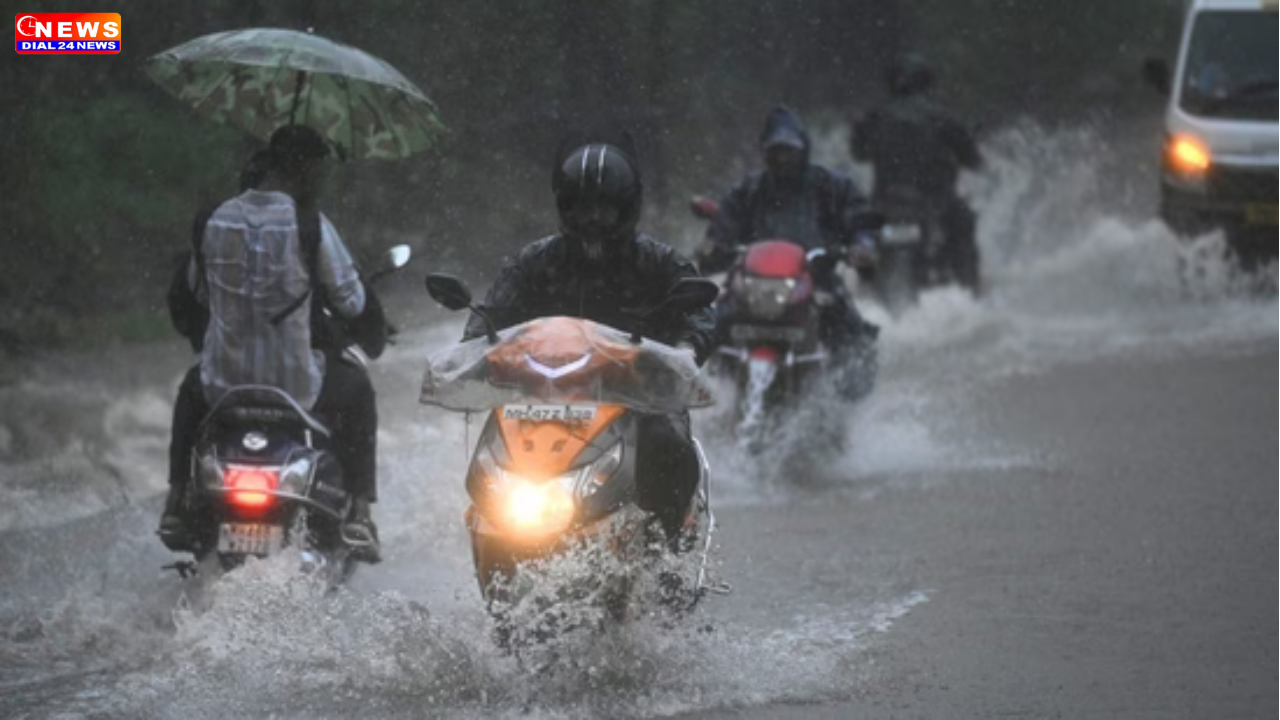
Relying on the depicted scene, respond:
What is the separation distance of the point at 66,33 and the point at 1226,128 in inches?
349

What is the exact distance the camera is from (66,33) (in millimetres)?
13797

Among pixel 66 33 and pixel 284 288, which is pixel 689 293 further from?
pixel 66 33

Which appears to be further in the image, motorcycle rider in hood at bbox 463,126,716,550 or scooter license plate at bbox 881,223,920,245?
scooter license plate at bbox 881,223,920,245

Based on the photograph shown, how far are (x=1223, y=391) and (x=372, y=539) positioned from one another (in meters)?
7.29

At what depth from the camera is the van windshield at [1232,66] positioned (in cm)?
1933

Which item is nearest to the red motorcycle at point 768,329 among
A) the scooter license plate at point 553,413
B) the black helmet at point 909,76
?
the scooter license plate at point 553,413

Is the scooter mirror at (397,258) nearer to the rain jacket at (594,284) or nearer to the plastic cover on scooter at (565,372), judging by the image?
the rain jacket at (594,284)

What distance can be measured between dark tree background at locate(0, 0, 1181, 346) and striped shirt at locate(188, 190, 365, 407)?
18.0 feet

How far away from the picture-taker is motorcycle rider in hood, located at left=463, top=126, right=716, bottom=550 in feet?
25.1

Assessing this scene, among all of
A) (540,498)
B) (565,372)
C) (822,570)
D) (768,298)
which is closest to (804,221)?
(768,298)

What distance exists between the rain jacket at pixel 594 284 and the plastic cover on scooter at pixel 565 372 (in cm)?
63

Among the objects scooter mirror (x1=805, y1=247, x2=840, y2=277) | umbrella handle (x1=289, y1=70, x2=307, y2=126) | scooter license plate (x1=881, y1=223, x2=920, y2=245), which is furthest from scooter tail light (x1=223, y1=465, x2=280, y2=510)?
scooter license plate (x1=881, y1=223, x2=920, y2=245)

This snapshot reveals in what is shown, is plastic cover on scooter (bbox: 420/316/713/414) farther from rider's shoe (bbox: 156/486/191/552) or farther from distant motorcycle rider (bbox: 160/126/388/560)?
rider's shoe (bbox: 156/486/191/552)

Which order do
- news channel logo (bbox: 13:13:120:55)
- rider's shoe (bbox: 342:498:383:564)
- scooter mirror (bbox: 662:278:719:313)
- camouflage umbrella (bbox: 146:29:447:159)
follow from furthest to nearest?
news channel logo (bbox: 13:13:120:55) → camouflage umbrella (bbox: 146:29:447:159) → rider's shoe (bbox: 342:498:383:564) → scooter mirror (bbox: 662:278:719:313)
